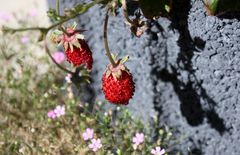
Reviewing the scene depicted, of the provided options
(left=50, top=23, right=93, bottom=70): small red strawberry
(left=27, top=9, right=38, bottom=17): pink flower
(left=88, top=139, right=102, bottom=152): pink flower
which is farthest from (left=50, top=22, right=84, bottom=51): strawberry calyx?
(left=27, top=9, right=38, bottom=17): pink flower

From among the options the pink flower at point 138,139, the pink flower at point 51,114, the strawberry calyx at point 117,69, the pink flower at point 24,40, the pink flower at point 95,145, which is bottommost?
the strawberry calyx at point 117,69

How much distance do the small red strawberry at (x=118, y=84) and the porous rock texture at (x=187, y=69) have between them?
32cm

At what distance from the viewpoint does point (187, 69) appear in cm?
201

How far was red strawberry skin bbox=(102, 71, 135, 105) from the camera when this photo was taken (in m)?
1.67

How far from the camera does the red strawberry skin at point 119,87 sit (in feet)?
5.47

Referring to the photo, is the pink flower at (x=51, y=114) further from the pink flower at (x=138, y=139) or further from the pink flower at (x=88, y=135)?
the pink flower at (x=138, y=139)

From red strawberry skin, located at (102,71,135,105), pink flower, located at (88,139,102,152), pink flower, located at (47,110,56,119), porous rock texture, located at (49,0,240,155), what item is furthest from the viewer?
pink flower, located at (47,110,56,119)

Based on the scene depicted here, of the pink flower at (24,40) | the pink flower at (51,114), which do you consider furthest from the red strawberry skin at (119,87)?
the pink flower at (24,40)

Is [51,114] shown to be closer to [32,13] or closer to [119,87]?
[119,87]

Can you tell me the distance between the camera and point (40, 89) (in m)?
2.75

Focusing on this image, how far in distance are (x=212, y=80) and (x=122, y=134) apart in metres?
0.54

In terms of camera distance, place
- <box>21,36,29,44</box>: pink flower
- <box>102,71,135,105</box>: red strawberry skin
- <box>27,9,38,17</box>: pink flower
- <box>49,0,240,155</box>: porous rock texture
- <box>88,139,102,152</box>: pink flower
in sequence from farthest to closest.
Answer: <box>27,9,38,17</box>: pink flower < <box>21,36,29,44</box>: pink flower < <box>88,139,102,152</box>: pink flower < <box>49,0,240,155</box>: porous rock texture < <box>102,71,135,105</box>: red strawberry skin

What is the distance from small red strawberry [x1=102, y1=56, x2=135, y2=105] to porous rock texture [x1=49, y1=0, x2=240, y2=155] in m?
0.32

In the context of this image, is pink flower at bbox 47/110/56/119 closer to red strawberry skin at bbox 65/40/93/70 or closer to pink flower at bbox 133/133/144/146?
pink flower at bbox 133/133/144/146
